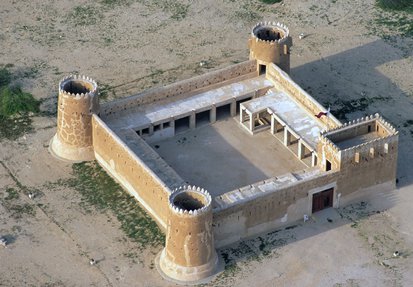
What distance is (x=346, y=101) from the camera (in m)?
140

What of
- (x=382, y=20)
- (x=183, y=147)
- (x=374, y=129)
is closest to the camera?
(x=374, y=129)

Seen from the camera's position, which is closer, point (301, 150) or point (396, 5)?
point (301, 150)

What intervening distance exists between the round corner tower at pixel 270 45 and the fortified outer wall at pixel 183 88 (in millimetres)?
1097

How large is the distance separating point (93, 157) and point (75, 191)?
524 cm

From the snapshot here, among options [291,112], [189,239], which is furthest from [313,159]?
[189,239]

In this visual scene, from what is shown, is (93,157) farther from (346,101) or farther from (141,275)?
(346,101)

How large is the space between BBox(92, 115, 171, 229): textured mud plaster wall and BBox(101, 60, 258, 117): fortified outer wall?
11.8 feet

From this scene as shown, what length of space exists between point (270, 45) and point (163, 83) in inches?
539

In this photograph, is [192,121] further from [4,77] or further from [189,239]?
[4,77]

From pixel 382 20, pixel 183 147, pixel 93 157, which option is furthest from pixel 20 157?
pixel 382 20

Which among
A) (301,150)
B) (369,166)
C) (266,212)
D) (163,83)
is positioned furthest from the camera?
(163,83)

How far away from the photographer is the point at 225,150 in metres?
131

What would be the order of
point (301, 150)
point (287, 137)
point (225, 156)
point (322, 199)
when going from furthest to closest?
1. point (287, 137)
2. point (225, 156)
3. point (301, 150)
4. point (322, 199)

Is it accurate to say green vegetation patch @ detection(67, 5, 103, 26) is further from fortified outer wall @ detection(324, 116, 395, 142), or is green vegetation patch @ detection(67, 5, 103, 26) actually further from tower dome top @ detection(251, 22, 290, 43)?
fortified outer wall @ detection(324, 116, 395, 142)
